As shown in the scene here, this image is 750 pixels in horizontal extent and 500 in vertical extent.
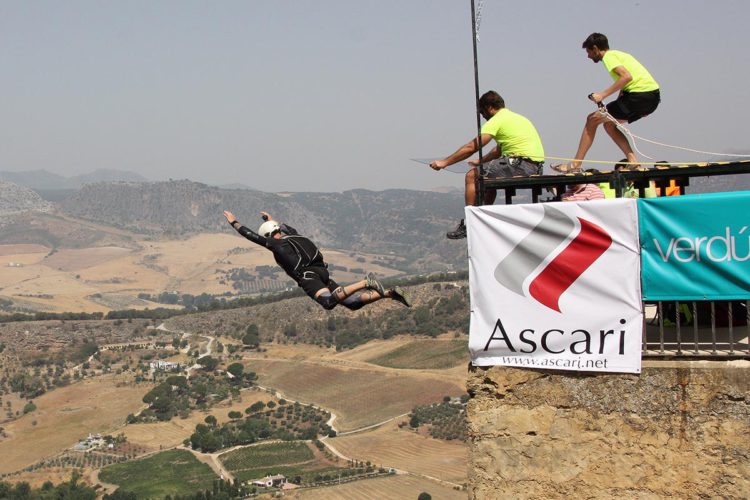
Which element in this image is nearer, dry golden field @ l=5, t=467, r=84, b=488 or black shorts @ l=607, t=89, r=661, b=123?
black shorts @ l=607, t=89, r=661, b=123

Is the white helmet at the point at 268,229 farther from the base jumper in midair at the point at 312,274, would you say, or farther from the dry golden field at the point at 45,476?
the dry golden field at the point at 45,476

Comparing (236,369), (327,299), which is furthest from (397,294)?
(236,369)

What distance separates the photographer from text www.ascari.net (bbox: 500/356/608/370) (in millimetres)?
7852

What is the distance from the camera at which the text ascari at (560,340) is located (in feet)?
25.9

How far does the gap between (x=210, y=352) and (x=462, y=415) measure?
75.8 meters

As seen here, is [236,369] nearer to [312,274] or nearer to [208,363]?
[208,363]

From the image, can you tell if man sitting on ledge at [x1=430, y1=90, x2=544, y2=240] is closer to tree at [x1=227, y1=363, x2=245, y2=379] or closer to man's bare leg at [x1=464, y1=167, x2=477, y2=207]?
man's bare leg at [x1=464, y1=167, x2=477, y2=207]

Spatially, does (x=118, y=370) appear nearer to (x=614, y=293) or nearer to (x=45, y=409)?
(x=45, y=409)

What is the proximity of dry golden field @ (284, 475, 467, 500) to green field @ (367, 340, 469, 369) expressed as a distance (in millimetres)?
50553

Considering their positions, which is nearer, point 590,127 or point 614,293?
point 614,293

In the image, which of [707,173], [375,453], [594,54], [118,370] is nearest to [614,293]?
[707,173]

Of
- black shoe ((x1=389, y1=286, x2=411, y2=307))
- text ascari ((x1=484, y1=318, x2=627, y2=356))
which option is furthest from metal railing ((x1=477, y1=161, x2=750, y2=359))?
black shoe ((x1=389, y1=286, x2=411, y2=307))

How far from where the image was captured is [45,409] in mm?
144375

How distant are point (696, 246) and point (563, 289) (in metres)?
1.13
